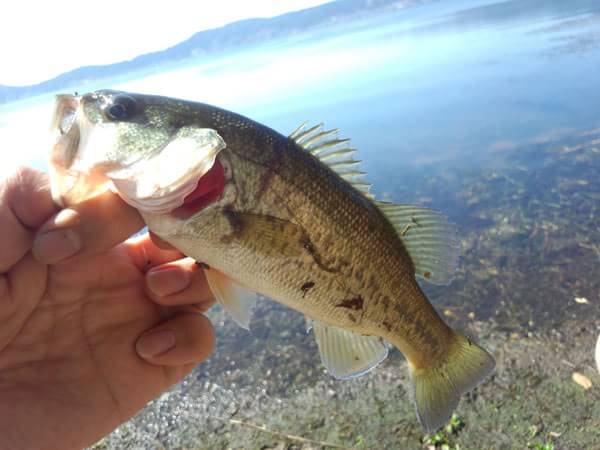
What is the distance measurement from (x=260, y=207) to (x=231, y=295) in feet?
1.44

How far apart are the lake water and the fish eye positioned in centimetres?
23

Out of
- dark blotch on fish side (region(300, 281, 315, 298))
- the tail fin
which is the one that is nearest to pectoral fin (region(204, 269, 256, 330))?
dark blotch on fish side (region(300, 281, 315, 298))

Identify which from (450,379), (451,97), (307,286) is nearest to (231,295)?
(307,286)

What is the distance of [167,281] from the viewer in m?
2.34

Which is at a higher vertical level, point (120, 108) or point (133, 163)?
point (120, 108)

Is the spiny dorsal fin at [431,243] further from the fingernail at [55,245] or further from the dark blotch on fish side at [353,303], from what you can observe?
the fingernail at [55,245]

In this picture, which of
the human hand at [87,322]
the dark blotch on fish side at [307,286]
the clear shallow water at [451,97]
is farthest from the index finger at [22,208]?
the clear shallow water at [451,97]

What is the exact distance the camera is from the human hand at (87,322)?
1.86m

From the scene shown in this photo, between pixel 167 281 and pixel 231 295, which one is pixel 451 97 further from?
pixel 231 295

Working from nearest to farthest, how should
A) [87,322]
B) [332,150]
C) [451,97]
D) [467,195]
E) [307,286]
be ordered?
[307,286] → [332,150] → [87,322] → [467,195] → [451,97]

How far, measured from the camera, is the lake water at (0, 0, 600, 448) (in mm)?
5012

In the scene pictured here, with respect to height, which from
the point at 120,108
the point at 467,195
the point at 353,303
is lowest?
the point at 467,195

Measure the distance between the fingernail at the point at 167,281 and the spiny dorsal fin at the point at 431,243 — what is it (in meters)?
1.08

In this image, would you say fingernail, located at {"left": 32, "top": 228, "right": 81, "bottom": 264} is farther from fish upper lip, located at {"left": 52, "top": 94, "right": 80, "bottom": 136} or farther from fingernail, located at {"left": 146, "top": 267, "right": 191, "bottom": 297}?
fingernail, located at {"left": 146, "top": 267, "right": 191, "bottom": 297}
